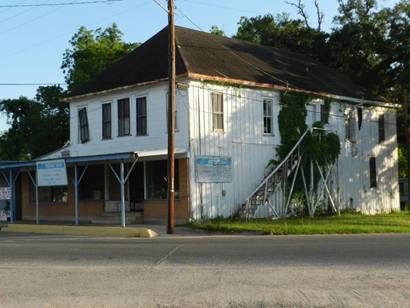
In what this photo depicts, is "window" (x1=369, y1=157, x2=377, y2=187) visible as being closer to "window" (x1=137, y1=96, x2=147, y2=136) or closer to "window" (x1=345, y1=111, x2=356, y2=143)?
"window" (x1=345, y1=111, x2=356, y2=143)

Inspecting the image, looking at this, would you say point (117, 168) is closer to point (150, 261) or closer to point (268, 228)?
point (268, 228)

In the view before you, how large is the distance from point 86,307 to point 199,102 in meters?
17.9

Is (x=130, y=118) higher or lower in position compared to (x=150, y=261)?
higher

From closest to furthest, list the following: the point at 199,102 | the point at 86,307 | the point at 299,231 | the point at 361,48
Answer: the point at 86,307, the point at 299,231, the point at 199,102, the point at 361,48

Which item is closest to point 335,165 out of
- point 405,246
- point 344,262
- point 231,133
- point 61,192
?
point 231,133

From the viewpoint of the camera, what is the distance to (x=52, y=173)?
26.9 meters

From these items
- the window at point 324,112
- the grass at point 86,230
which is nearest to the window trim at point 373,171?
the window at point 324,112

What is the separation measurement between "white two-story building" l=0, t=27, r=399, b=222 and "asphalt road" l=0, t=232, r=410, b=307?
9289 millimetres

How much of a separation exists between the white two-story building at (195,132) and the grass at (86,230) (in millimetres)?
1587

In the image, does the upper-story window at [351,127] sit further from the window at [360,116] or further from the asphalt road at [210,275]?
the asphalt road at [210,275]

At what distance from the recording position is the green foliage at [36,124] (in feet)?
154

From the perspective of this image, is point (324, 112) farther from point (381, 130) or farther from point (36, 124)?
point (36, 124)

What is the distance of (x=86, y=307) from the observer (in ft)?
27.3

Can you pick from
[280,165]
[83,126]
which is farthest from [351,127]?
[83,126]
